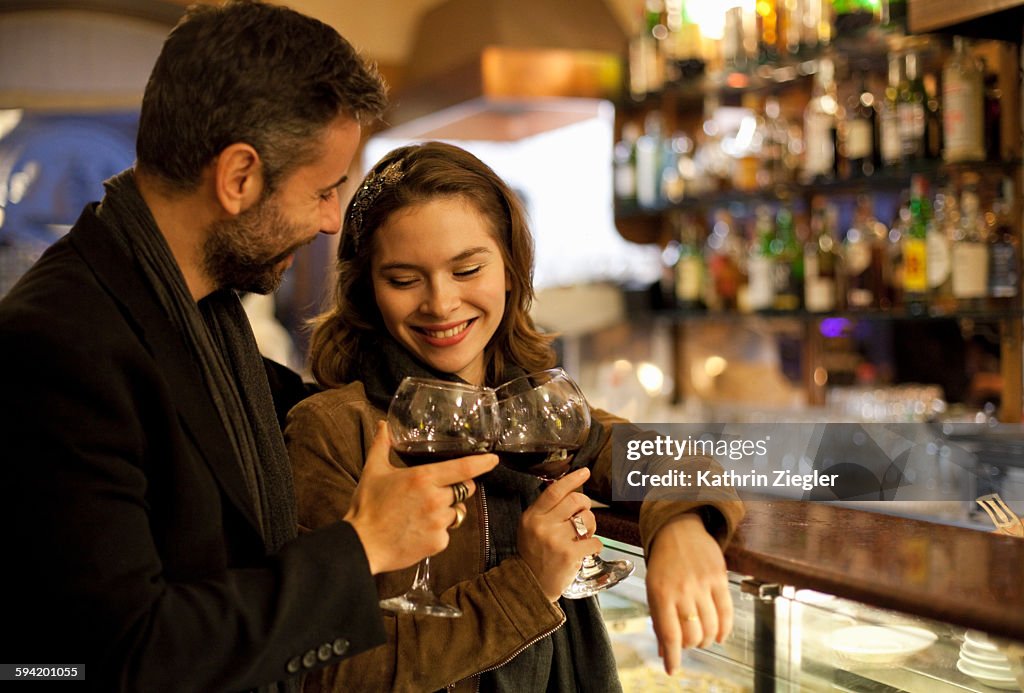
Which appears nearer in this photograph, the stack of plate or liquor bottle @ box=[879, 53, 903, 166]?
the stack of plate

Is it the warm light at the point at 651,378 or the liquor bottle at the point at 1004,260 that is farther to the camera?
the warm light at the point at 651,378

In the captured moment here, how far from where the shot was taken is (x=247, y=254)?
133 cm

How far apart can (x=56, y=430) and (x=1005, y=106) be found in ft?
9.69

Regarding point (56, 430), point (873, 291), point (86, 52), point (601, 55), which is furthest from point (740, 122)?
point (56, 430)

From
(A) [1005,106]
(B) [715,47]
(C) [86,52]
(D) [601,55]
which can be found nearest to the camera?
(A) [1005,106]

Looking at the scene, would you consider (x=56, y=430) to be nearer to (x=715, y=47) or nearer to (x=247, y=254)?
(x=247, y=254)

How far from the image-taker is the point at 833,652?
1403 mm

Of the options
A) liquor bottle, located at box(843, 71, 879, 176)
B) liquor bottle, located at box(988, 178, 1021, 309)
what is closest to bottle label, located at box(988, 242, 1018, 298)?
liquor bottle, located at box(988, 178, 1021, 309)

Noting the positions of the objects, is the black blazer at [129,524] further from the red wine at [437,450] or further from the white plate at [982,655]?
the white plate at [982,655]

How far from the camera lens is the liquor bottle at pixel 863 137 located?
3.63 meters

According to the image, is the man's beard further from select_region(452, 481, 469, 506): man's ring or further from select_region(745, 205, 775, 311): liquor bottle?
select_region(745, 205, 775, 311): liquor bottle

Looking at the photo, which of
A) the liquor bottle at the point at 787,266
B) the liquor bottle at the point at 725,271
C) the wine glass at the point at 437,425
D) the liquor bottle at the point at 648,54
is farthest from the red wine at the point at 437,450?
the liquor bottle at the point at 648,54

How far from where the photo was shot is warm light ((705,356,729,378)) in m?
4.84

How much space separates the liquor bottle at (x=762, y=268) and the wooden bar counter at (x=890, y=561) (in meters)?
2.77
